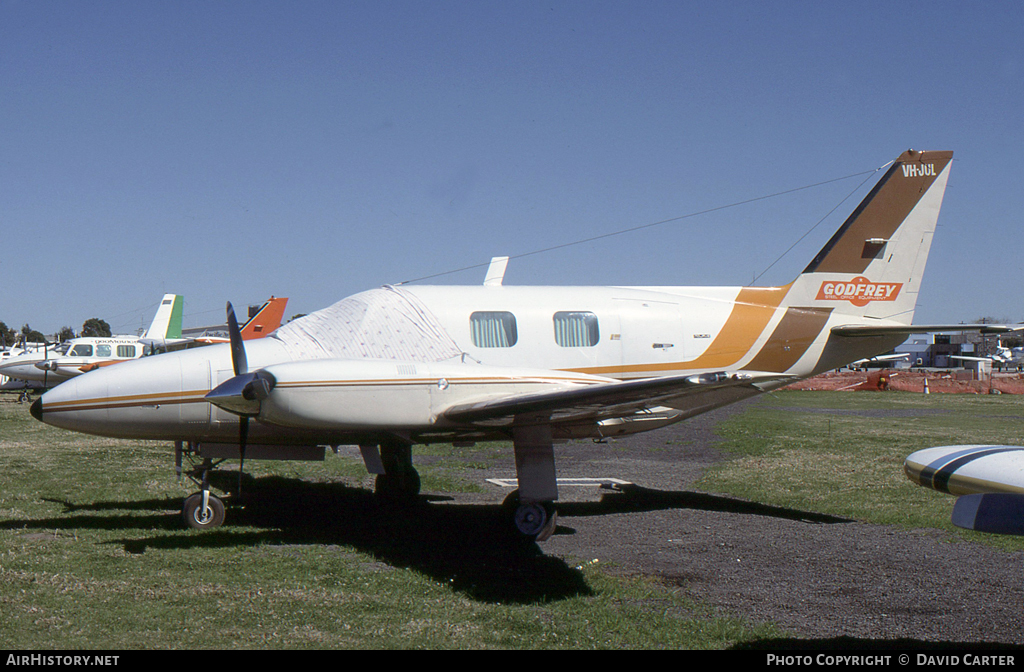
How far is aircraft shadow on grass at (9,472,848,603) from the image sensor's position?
7.19 m

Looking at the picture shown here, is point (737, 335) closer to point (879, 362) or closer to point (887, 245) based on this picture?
point (887, 245)

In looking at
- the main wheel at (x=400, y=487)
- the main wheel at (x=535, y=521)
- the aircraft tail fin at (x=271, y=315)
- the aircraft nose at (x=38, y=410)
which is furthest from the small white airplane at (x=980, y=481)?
the aircraft tail fin at (x=271, y=315)

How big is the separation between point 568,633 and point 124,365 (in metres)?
6.11

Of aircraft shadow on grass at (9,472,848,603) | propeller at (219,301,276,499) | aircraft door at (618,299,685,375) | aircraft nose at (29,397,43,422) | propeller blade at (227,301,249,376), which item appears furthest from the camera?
aircraft door at (618,299,685,375)

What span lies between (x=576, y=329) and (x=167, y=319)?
4218cm

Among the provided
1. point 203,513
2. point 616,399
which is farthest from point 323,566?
point 616,399

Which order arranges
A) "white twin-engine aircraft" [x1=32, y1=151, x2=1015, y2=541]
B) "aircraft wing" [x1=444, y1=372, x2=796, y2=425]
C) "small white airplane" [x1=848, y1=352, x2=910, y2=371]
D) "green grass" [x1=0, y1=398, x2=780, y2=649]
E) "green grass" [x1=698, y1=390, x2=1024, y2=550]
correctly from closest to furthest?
"green grass" [x1=0, y1=398, x2=780, y2=649] → "aircraft wing" [x1=444, y1=372, x2=796, y2=425] → "white twin-engine aircraft" [x1=32, y1=151, x2=1015, y2=541] → "green grass" [x1=698, y1=390, x2=1024, y2=550] → "small white airplane" [x1=848, y1=352, x2=910, y2=371]

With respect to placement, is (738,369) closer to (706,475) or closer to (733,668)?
(706,475)

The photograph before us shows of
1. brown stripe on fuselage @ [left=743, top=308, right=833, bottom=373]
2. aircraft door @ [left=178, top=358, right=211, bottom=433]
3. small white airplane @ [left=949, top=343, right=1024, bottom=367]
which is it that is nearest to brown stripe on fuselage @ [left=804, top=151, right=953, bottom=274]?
brown stripe on fuselage @ [left=743, top=308, right=833, bottom=373]

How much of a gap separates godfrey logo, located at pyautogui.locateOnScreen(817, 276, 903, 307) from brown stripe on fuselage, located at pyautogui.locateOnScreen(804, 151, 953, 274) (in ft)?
0.73

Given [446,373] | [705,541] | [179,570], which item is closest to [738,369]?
[705,541]

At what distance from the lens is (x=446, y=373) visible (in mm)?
7777

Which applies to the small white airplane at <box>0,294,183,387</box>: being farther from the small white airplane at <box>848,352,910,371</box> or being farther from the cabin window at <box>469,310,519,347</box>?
the small white airplane at <box>848,352,910,371</box>

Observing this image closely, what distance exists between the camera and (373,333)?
9.19m
